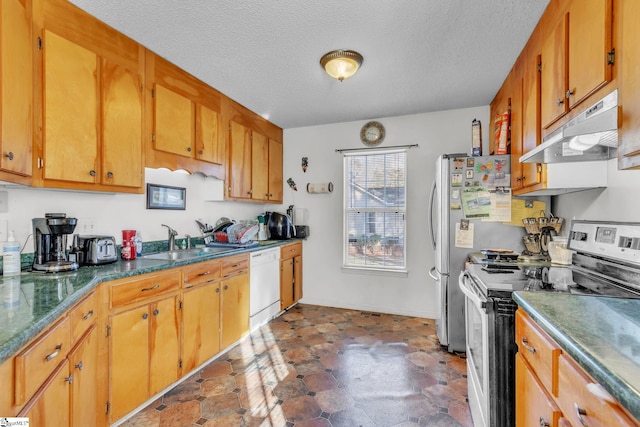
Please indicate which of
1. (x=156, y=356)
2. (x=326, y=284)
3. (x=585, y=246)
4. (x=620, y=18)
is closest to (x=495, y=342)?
(x=585, y=246)

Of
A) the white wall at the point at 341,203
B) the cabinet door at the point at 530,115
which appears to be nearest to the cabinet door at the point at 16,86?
the cabinet door at the point at 530,115

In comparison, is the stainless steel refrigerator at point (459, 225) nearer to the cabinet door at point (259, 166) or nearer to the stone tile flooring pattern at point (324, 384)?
the stone tile flooring pattern at point (324, 384)

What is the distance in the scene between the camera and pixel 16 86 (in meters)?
1.39

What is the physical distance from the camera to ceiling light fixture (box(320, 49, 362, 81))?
2.21 metres

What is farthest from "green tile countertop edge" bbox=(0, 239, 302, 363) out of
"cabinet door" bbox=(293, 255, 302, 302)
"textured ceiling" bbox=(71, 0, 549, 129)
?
"cabinet door" bbox=(293, 255, 302, 302)

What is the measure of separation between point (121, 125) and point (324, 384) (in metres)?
2.27

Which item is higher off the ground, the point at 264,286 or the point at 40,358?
the point at 40,358

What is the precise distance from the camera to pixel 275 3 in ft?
5.64

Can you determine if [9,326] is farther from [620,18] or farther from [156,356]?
[620,18]

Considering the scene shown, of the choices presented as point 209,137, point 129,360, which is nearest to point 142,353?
point 129,360

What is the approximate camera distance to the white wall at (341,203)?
352 centimetres

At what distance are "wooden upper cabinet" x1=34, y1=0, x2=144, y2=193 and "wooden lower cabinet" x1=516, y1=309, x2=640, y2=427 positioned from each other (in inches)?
93.6

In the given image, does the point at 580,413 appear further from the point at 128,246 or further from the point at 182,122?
the point at 182,122

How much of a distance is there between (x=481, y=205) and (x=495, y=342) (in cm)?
144
